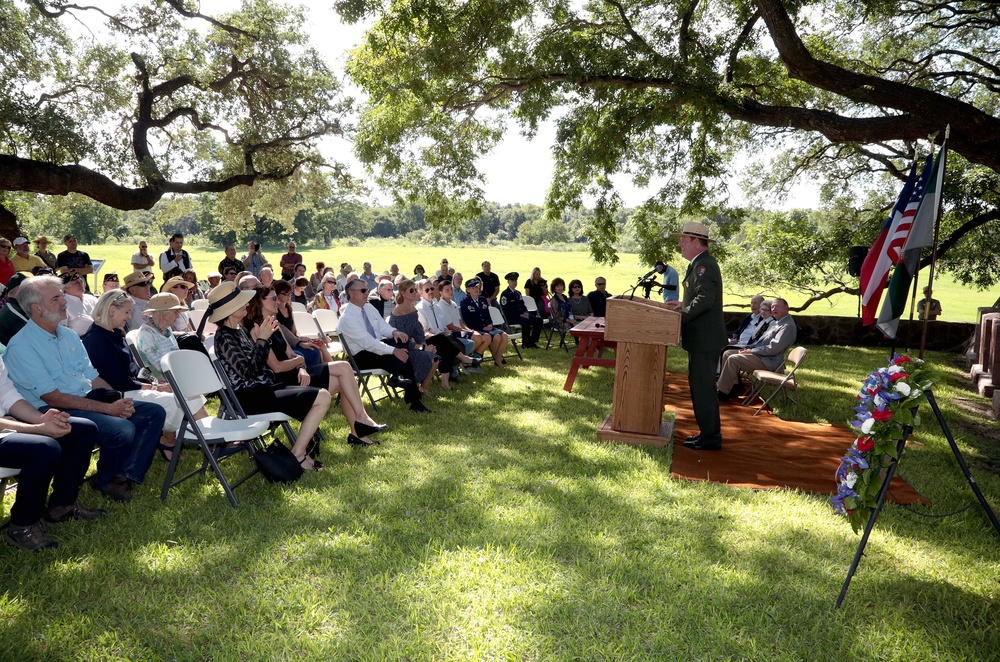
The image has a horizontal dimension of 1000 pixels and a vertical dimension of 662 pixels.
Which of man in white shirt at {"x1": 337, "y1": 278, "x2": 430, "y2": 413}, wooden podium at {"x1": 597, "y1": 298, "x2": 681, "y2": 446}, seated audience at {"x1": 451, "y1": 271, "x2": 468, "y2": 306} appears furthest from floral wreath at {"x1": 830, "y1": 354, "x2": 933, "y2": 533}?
seated audience at {"x1": 451, "y1": 271, "x2": 468, "y2": 306}

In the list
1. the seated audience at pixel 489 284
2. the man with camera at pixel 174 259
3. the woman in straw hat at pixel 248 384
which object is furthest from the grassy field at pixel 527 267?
the woman in straw hat at pixel 248 384

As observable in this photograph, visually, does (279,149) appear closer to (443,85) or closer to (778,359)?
(443,85)

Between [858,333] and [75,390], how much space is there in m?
16.1

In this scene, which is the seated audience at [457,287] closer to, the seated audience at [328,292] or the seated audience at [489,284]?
the seated audience at [489,284]

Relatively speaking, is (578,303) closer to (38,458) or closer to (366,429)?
(366,429)

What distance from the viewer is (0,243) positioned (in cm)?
995

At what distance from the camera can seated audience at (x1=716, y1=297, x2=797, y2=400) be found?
7891 millimetres

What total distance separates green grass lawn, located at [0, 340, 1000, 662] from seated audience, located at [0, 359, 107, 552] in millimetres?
132

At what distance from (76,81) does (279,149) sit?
4.48 meters

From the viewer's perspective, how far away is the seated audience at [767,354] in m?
7.89

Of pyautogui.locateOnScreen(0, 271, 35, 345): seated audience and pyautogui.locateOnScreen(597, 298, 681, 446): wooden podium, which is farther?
pyautogui.locateOnScreen(597, 298, 681, 446): wooden podium

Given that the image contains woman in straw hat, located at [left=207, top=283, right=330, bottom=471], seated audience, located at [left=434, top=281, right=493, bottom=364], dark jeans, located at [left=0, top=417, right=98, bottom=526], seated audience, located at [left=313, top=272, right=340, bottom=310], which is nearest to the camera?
dark jeans, located at [left=0, top=417, right=98, bottom=526]

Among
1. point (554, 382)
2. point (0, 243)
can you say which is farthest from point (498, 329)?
point (0, 243)

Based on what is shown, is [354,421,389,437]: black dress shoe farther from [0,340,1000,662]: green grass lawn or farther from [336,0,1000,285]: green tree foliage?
[336,0,1000,285]: green tree foliage
